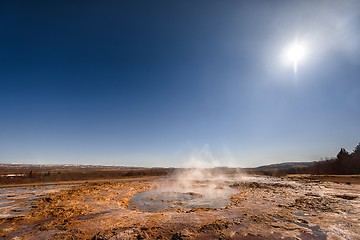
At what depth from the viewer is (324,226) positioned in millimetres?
10258

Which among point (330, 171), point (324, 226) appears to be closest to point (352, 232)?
point (324, 226)

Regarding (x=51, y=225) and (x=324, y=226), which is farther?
(x=51, y=225)

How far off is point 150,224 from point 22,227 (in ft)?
22.9

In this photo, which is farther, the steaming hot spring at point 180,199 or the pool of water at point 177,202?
the steaming hot spring at point 180,199

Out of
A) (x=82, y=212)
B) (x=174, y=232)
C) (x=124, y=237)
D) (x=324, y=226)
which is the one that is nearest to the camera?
(x=124, y=237)

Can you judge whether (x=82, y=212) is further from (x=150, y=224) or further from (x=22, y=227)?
(x=150, y=224)

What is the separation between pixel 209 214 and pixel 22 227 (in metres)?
10.5

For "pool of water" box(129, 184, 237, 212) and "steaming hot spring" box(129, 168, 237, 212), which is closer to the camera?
"pool of water" box(129, 184, 237, 212)

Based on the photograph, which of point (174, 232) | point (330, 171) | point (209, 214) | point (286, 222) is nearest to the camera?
point (174, 232)

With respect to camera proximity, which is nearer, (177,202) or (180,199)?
(177,202)

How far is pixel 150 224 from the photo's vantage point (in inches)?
424

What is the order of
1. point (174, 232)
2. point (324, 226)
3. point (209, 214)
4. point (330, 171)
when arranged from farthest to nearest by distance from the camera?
point (330, 171) < point (209, 214) < point (324, 226) < point (174, 232)

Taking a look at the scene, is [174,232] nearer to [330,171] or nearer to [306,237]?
[306,237]

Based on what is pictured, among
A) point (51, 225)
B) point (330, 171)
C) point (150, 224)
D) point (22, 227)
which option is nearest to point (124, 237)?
point (150, 224)
